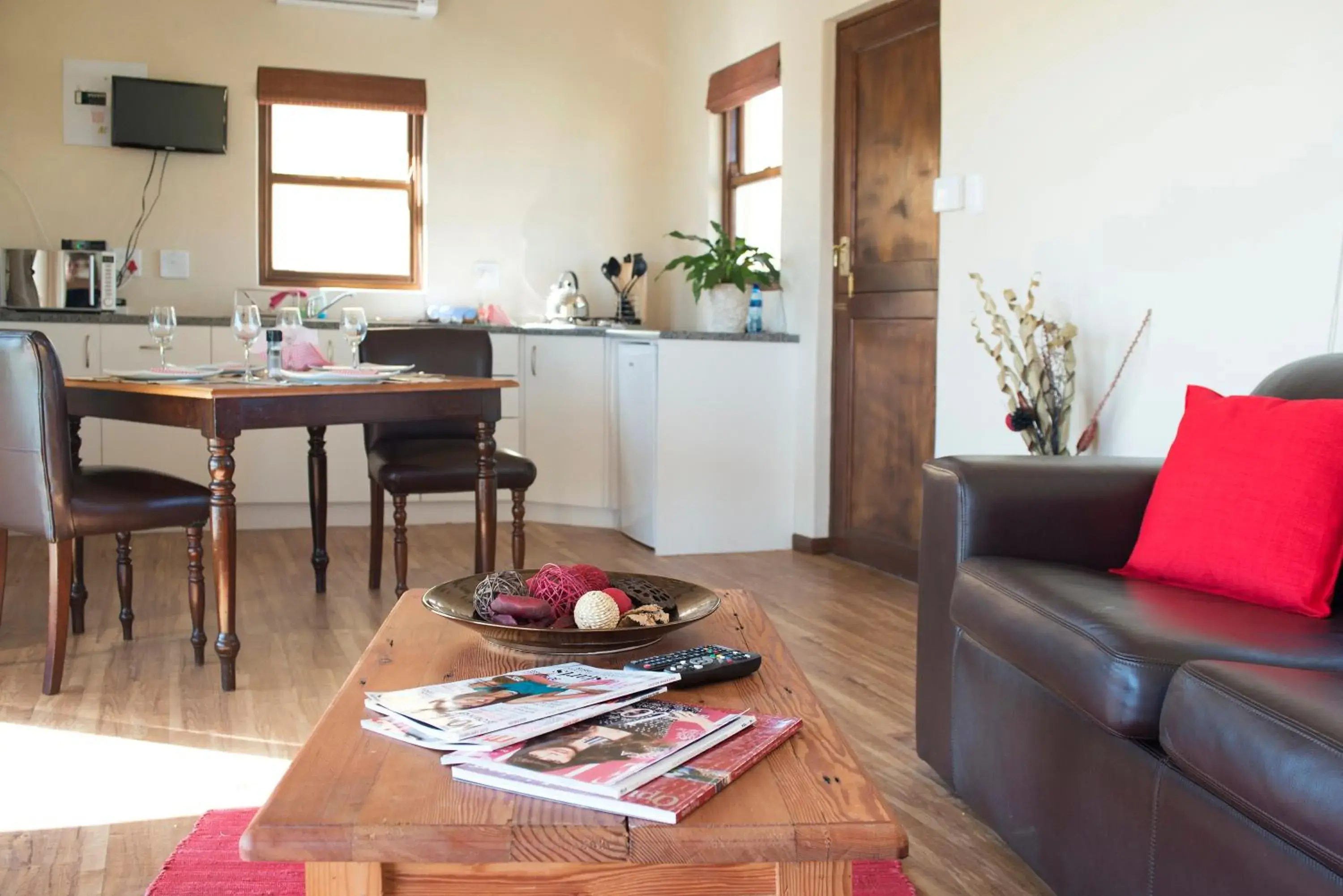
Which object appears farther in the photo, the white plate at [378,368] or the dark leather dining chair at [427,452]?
the dark leather dining chair at [427,452]

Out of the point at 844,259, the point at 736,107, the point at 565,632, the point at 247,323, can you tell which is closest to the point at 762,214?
the point at 736,107

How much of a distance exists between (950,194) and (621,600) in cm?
258

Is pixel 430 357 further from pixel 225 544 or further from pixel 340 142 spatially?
pixel 340 142

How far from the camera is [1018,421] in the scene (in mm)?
3246

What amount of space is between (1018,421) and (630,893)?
232 cm

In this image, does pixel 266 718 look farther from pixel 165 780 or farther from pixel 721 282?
pixel 721 282

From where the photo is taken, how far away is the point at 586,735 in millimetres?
1242

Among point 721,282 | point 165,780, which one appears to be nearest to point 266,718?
point 165,780

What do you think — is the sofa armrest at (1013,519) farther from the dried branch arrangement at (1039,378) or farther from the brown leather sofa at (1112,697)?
the dried branch arrangement at (1039,378)

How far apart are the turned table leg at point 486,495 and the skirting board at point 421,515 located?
6.00 feet

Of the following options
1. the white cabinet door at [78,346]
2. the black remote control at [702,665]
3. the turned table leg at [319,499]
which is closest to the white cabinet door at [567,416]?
the turned table leg at [319,499]

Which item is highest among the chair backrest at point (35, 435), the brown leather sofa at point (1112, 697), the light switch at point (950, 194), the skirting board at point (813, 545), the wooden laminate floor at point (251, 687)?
the light switch at point (950, 194)

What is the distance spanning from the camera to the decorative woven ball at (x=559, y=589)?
163 cm

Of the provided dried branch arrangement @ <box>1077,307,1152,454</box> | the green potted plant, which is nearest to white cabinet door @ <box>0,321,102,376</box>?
the green potted plant
